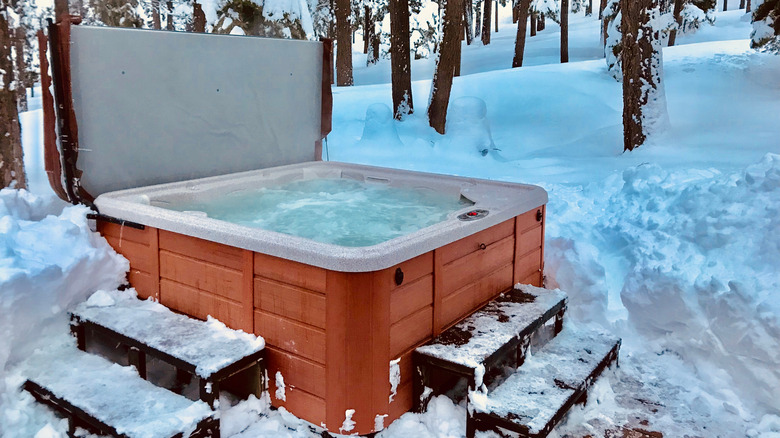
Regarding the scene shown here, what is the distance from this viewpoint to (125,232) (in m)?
3.02

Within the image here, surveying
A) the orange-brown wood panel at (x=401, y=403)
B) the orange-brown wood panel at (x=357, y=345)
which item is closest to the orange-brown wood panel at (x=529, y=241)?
the orange-brown wood panel at (x=401, y=403)

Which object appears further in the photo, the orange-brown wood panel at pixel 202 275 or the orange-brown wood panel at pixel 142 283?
the orange-brown wood panel at pixel 142 283

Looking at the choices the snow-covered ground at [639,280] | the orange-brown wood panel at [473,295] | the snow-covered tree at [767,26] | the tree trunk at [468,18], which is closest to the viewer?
the snow-covered ground at [639,280]

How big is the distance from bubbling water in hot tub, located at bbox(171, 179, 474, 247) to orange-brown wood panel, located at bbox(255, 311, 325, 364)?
974mm

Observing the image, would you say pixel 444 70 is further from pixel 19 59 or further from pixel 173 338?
pixel 173 338

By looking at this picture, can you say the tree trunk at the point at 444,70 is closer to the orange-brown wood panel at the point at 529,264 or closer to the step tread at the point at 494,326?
the orange-brown wood panel at the point at 529,264

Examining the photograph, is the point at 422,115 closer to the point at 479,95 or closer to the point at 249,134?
the point at 479,95

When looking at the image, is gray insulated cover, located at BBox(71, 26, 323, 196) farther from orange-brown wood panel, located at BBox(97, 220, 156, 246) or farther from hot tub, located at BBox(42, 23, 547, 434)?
orange-brown wood panel, located at BBox(97, 220, 156, 246)

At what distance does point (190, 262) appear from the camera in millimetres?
2748

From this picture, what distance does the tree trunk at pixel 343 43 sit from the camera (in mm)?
10456

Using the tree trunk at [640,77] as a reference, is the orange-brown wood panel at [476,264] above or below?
below

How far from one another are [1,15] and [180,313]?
1989 mm

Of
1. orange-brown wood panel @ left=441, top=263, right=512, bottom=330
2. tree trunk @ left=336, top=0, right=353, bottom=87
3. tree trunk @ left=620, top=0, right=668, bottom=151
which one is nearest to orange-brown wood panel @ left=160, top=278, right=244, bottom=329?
orange-brown wood panel @ left=441, top=263, right=512, bottom=330

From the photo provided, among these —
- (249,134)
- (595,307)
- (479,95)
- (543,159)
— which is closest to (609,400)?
(595,307)
